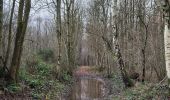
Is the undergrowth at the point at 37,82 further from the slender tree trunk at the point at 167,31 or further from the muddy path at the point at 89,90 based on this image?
the slender tree trunk at the point at 167,31

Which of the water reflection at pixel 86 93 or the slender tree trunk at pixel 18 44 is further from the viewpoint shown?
the water reflection at pixel 86 93

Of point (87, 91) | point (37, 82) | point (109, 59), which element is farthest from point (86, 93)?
point (109, 59)

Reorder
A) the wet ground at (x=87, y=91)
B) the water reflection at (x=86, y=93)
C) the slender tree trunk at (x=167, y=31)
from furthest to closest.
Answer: the wet ground at (x=87, y=91) → the water reflection at (x=86, y=93) → the slender tree trunk at (x=167, y=31)

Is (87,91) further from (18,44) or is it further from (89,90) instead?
(18,44)

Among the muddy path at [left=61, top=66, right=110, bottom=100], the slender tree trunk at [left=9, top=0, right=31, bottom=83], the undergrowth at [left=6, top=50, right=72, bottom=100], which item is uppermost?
the slender tree trunk at [left=9, top=0, right=31, bottom=83]

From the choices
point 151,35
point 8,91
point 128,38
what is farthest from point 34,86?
point 128,38

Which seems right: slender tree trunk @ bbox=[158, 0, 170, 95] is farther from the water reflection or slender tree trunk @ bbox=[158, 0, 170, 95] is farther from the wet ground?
the water reflection

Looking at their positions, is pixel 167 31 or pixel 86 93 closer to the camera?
pixel 167 31

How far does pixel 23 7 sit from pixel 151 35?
11.3 m

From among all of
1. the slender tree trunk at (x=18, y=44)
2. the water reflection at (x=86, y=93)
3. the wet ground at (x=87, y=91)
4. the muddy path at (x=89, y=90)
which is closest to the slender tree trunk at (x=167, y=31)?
the muddy path at (x=89, y=90)

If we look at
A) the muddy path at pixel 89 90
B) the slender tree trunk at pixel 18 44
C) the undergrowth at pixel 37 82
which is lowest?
the muddy path at pixel 89 90

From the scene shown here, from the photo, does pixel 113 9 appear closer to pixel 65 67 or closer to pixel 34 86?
pixel 34 86

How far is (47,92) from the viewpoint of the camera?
16.4 m

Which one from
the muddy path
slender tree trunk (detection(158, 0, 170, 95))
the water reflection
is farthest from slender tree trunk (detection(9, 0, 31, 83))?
slender tree trunk (detection(158, 0, 170, 95))
